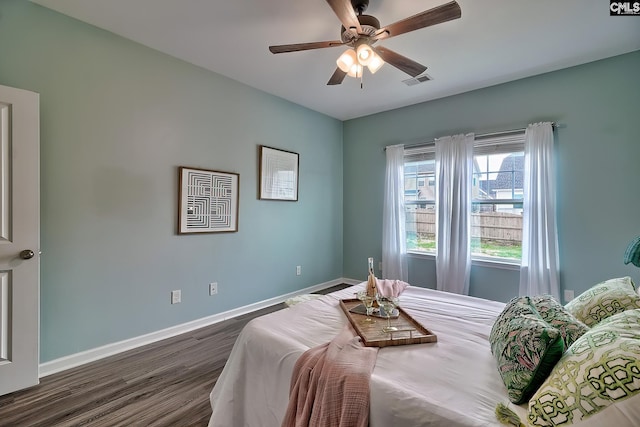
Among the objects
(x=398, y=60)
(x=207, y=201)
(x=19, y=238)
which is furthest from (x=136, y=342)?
(x=398, y=60)

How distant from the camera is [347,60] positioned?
212cm

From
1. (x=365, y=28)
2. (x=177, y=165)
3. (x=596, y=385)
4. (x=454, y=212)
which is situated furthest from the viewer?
(x=454, y=212)

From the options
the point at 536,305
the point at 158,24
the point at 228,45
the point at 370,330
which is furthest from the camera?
the point at 228,45

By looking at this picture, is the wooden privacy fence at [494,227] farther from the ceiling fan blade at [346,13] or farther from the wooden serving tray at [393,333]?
the ceiling fan blade at [346,13]

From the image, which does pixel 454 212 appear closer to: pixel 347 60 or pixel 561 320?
pixel 347 60

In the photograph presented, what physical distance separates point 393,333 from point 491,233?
8.76ft

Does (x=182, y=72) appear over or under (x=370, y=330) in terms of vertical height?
over

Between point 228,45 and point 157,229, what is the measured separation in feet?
5.94

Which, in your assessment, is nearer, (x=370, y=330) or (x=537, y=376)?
(x=537, y=376)

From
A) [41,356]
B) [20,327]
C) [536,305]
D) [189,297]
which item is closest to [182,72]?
[189,297]

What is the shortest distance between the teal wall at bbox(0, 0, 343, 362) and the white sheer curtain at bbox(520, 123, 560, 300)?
2920mm

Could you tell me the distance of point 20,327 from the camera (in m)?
2.00

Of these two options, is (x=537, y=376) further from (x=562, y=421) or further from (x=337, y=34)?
(x=337, y=34)

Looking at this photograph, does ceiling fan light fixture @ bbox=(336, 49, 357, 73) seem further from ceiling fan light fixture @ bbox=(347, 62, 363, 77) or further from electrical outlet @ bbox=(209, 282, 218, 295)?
electrical outlet @ bbox=(209, 282, 218, 295)
